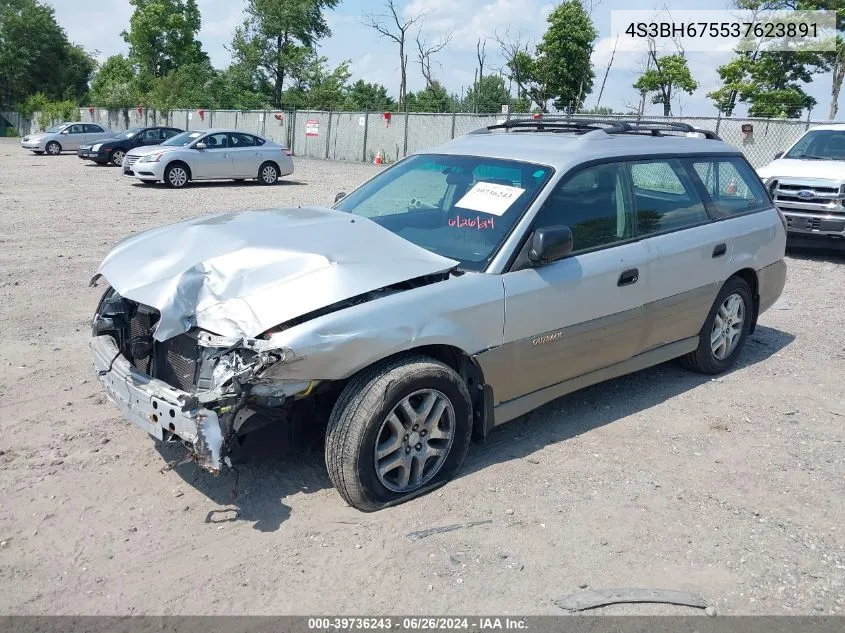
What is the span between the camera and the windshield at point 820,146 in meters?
11.4

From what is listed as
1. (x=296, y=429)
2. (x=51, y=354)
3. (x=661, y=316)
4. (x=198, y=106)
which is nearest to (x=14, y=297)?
(x=51, y=354)

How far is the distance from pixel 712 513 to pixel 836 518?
0.64m

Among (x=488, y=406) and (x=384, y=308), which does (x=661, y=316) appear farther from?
(x=384, y=308)

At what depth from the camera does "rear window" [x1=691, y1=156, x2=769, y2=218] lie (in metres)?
5.71

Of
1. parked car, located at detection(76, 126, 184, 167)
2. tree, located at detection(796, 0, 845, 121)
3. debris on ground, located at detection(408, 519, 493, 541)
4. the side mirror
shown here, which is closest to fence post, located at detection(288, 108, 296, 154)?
parked car, located at detection(76, 126, 184, 167)

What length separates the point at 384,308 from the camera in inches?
145

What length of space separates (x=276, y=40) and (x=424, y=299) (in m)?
54.6

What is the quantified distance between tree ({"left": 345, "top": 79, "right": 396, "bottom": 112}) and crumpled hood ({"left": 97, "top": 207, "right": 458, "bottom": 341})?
4787 cm

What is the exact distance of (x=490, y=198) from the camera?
454 centimetres

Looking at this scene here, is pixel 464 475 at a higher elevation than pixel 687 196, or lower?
lower

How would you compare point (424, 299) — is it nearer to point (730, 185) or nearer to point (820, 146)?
point (730, 185)

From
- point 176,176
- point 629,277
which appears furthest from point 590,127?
point 176,176

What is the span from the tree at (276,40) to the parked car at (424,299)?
50428mm

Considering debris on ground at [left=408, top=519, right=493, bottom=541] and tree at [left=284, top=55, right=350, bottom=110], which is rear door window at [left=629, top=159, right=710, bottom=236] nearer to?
debris on ground at [left=408, top=519, right=493, bottom=541]
